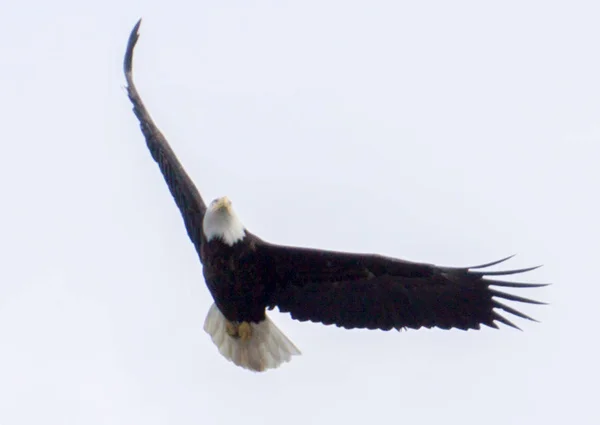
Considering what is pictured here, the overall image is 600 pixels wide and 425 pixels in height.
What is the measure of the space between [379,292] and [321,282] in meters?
0.41

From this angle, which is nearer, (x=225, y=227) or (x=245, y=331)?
(x=225, y=227)

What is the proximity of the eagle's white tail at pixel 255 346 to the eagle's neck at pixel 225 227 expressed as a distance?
3.30 ft

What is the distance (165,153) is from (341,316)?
5.26ft

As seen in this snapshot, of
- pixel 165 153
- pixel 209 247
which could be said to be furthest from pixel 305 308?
pixel 165 153

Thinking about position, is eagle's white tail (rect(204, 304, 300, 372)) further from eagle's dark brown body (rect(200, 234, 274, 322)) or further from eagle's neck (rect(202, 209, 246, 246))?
eagle's neck (rect(202, 209, 246, 246))

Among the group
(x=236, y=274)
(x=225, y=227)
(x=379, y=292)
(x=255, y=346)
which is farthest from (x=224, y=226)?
(x=255, y=346)

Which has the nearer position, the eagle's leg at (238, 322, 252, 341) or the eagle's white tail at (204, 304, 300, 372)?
the eagle's leg at (238, 322, 252, 341)

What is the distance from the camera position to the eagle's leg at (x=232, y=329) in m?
8.74

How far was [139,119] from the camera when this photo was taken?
29.0 feet

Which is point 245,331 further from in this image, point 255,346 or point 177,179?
point 177,179

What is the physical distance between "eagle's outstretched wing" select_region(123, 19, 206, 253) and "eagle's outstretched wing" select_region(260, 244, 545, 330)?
1.78ft

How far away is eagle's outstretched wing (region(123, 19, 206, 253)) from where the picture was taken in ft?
27.3

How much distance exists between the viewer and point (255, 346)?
889cm

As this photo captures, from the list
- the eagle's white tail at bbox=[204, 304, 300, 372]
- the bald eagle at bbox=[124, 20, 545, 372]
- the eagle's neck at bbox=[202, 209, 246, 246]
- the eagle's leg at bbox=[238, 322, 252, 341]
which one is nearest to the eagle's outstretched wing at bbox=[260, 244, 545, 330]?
the bald eagle at bbox=[124, 20, 545, 372]
